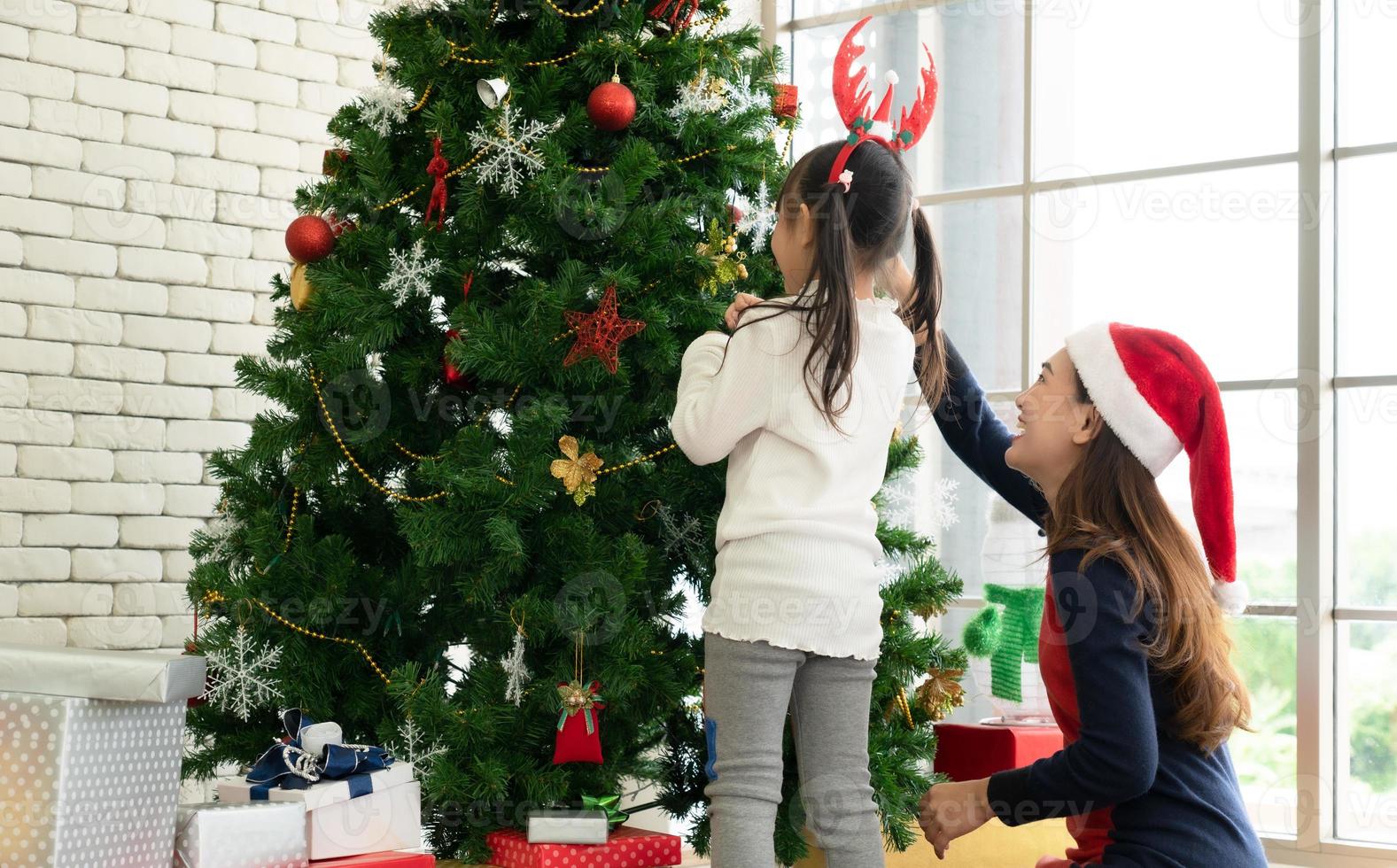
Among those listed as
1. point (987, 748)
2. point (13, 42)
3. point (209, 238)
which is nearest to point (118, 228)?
point (209, 238)

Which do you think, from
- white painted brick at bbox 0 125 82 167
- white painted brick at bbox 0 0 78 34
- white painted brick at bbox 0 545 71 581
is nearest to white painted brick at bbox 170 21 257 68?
white painted brick at bbox 0 0 78 34

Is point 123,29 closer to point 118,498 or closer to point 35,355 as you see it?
point 35,355

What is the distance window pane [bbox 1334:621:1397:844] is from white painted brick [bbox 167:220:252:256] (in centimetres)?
249

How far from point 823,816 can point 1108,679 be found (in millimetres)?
446

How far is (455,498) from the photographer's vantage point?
1.85 m

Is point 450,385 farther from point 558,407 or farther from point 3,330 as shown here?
point 3,330

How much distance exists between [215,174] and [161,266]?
0.82ft

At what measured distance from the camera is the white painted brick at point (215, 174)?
2918 mm

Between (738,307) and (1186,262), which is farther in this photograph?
(1186,262)

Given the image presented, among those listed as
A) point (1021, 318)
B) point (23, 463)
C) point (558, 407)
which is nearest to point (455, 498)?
point (558, 407)

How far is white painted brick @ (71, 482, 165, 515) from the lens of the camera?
109 inches

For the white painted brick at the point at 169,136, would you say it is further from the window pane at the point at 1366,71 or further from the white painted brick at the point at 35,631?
the window pane at the point at 1366,71

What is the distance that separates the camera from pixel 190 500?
2.93m

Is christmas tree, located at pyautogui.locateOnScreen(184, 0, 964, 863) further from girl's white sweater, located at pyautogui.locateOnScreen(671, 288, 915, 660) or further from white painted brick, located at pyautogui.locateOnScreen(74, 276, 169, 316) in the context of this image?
white painted brick, located at pyautogui.locateOnScreen(74, 276, 169, 316)
